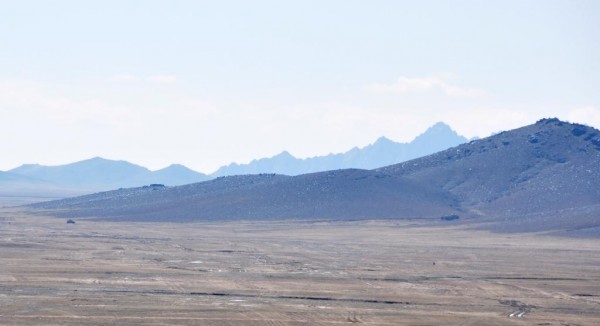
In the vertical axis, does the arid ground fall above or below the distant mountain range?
below

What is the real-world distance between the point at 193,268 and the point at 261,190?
100998 millimetres

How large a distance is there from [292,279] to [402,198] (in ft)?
346

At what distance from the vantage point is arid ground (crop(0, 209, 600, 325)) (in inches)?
2064

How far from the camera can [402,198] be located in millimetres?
174250

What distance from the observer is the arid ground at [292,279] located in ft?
172

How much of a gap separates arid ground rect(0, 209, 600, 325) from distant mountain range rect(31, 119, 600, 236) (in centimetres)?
3395

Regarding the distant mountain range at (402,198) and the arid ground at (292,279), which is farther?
the distant mountain range at (402,198)

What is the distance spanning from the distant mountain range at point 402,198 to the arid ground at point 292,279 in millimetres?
33953

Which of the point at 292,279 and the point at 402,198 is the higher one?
the point at 402,198

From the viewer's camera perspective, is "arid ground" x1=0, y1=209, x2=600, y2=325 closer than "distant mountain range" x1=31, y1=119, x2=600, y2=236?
Yes

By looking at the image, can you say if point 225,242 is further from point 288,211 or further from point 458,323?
point 458,323

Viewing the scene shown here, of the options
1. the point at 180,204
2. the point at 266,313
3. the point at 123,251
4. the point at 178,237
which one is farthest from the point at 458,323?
the point at 180,204

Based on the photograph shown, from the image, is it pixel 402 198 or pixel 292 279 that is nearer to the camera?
pixel 292 279

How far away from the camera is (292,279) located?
231ft
